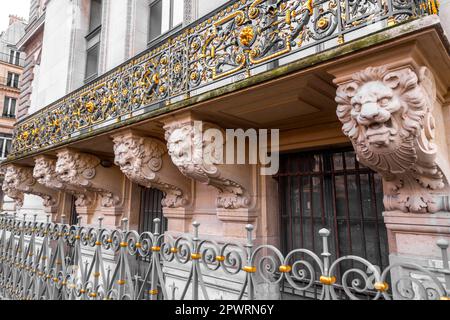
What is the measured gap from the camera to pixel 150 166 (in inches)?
185

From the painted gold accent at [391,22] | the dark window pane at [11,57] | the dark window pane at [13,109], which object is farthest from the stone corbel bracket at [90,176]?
the dark window pane at [11,57]

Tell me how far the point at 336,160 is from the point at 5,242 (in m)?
6.15

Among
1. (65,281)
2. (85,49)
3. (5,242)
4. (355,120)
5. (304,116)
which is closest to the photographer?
(355,120)

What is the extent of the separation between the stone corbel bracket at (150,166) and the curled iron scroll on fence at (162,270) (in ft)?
4.11

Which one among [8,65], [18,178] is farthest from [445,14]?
[8,65]

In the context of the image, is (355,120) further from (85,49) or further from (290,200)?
(85,49)

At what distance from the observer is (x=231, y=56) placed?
3387 mm

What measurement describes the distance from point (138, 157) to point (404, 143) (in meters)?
3.78

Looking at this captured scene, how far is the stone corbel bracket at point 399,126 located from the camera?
2092mm

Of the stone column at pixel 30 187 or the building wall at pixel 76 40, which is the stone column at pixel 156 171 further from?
the stone column at pixel 30 187

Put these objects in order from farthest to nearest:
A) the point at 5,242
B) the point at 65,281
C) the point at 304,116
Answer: the point at 5,242
the point at 304,116
the point at 65,281
